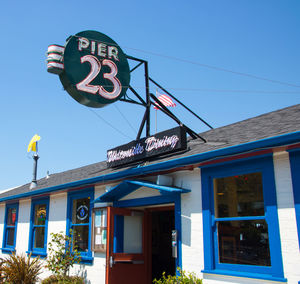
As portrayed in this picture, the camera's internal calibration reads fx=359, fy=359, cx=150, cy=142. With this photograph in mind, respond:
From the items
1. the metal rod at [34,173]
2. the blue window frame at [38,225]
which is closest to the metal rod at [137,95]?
the blue window frame at [38,225]

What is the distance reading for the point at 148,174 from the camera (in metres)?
8.59

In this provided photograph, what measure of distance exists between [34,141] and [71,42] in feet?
29.8

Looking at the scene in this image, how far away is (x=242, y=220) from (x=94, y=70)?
17.1 feet

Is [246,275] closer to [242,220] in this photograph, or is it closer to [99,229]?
[242,220]

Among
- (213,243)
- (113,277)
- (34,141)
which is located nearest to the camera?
(213,243)

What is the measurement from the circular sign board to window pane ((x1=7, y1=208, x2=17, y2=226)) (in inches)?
308

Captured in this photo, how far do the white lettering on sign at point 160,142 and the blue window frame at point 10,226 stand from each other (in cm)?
772

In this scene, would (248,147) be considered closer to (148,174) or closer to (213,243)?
(213,243)

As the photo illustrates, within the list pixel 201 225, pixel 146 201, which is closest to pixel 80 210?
pixel 146 201

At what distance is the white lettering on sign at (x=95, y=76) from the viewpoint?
8883 millimetres

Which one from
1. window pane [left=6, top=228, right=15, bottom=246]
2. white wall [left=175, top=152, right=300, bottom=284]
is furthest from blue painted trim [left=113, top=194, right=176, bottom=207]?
window pane [left=6, top=228, right=15, bottom=246]

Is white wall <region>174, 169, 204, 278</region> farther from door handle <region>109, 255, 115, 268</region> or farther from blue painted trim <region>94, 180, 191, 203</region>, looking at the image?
door handle <region>109, 255, 115, 268</region>

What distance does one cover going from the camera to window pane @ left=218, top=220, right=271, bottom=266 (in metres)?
6.26

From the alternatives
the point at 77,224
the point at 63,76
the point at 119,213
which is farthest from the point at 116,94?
the point at 77,224
